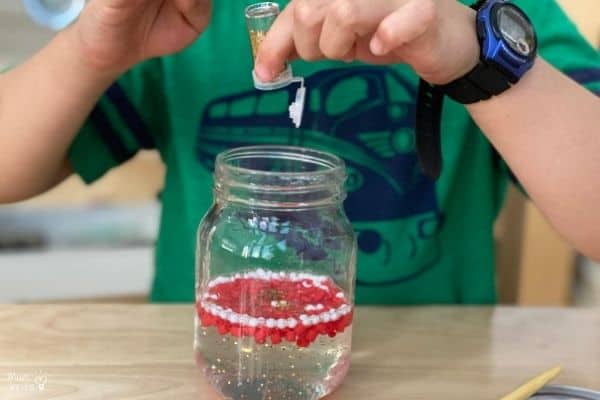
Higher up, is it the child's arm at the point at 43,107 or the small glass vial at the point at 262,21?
the small glass vial at the point at 262,21

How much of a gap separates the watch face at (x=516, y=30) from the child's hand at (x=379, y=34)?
25 mm

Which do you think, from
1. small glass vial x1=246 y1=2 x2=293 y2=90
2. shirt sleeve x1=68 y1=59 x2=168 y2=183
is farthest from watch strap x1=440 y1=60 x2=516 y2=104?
shirt sleeve x1=68 y1=59 x2=168 y2=183

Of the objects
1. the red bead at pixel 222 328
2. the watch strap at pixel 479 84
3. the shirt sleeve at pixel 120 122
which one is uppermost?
the watch strap at pixel 479 84

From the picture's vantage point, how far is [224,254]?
0.59 m

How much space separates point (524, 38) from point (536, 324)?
0.25 meters

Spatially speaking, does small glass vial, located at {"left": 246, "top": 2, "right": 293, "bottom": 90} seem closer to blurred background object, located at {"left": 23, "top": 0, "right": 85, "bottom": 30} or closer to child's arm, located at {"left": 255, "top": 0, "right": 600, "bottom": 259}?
child's arm, located at {"left": 255, "top": 0, "right": 600, "bottom": 259}

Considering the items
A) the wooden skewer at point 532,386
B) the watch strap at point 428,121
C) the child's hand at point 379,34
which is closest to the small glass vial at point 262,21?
the child's hand at point 379,34

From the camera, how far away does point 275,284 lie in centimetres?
56

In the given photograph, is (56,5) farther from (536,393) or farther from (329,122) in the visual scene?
(536,393)

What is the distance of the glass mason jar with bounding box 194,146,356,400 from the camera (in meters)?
0.55

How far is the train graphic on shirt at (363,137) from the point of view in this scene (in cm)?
84

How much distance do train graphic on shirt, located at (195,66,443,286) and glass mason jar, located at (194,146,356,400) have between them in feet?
0.79

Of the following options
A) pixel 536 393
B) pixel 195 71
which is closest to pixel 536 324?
pixel 536 393

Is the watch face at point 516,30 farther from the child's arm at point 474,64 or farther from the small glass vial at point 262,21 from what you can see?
the small glass vial at point 262,21
